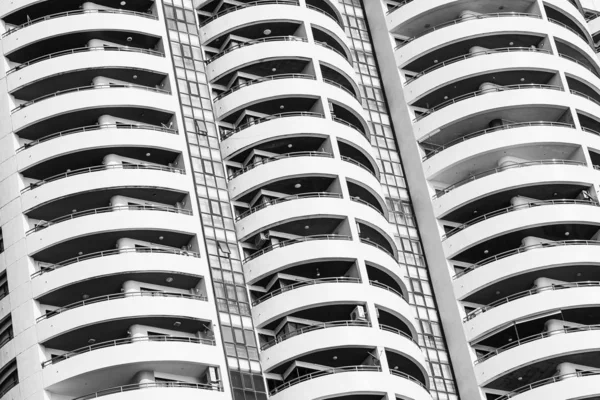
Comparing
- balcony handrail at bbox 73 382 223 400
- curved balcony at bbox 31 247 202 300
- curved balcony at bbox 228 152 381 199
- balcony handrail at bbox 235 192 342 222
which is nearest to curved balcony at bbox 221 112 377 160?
curved balcony at bbox 228 152 381 199

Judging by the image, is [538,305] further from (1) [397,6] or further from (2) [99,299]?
(1) [397,6]

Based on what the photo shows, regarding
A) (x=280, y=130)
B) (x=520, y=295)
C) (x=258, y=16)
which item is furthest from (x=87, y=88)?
(x=520, y=295)

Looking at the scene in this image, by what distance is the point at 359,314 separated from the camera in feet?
295

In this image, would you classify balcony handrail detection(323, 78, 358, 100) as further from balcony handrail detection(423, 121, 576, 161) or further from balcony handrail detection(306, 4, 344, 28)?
balcony handrail detection(423, 121, 576, 161)

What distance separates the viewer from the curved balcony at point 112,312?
84.0 meters

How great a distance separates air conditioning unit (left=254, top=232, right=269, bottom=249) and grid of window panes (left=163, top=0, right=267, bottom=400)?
4.90 ft

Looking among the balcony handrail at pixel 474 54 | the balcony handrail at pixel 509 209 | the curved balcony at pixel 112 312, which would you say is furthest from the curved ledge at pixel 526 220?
the curved balcony at pixel 112 312

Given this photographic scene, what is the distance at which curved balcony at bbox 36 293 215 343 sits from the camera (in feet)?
276

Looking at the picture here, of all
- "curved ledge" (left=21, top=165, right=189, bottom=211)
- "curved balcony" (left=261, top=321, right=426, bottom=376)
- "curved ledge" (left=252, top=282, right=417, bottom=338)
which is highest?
"curved ledge" (left=21, top=165, right=189, bottom=211)

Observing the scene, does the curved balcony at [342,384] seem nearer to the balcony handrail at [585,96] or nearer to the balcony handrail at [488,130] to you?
the balcony handrail at [488,130]

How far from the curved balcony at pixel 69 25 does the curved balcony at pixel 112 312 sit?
764 inches

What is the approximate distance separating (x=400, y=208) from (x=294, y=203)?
10.8 metres

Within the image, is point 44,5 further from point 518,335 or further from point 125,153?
point 518,335

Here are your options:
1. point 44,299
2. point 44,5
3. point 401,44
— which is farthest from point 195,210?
point 401,44
